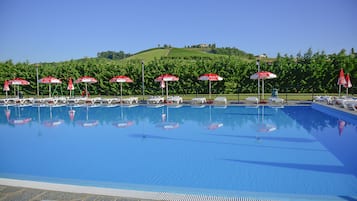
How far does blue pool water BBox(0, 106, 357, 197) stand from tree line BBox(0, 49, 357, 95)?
28.6 feet

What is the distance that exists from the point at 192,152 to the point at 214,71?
677 inches

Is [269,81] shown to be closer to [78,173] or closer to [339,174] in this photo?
[339,174]

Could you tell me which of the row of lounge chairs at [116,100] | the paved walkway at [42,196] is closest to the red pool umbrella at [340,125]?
the row of lounge chairs at [116,100]

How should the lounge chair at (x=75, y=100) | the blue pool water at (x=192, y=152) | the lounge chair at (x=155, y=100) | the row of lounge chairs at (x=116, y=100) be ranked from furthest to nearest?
the lounge chair at (x=75, y=100)
the lounge chair at (x=155, y=100)
the row of lounge chairs at (x=116, y=100)
the blue pool water at (x=192, y=152)

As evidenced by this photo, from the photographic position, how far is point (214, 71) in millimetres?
24734

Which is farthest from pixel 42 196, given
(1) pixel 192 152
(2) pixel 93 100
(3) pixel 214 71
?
(3) pixel 214 71

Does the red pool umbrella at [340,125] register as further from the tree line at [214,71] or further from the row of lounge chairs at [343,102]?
the tree line at [214,71]

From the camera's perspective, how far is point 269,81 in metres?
23.7

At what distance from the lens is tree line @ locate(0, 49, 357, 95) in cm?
2270

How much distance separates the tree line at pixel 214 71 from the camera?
22.7 meters

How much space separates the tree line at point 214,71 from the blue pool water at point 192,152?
8.70 metres

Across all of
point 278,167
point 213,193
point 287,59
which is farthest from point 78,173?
point 287,59

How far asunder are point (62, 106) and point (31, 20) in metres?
7.56

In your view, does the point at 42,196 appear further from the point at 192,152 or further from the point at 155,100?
the point at 155,100
